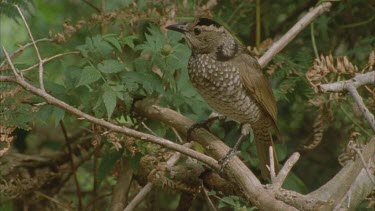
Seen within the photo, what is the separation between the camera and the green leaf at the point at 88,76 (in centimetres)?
353

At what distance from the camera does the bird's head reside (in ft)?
13.8

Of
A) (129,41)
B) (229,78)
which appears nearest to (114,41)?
(129,41)

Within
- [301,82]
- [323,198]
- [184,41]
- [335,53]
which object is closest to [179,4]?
[184,41]

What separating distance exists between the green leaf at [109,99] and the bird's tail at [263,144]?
1.09 metres

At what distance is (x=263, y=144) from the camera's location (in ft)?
14.3

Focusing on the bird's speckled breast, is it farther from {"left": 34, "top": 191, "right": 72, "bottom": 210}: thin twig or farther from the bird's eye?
{"left": 34, "top": 191, "right": 72, "bottom": 210}: thin twig

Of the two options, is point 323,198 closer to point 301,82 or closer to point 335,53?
point 301,82

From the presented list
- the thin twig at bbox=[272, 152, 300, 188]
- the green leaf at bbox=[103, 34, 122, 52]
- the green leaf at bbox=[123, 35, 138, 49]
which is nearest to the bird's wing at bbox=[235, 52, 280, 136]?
the green leaf at bbox=[123, 35, 138, 49]

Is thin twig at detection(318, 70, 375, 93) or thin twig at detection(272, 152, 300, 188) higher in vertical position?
thin twig at detection(318, 70, 375, 93)

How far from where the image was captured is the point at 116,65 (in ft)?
12.1

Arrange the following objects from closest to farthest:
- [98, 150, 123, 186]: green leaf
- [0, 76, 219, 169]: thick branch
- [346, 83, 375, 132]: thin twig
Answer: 1. [346, 83, 375, 132]: thin twig
2. [0, 76, 219, 169]: thick branch
3. [98, 150, 123, 186]: green leaf

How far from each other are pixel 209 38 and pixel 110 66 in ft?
2.54

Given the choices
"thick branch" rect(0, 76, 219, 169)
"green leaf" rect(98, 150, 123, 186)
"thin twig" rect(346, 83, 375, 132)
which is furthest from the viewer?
"green leaf" rect(98, 150, 123, 186)

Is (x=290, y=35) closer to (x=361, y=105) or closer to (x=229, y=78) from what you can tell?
(x=229, y=78)
